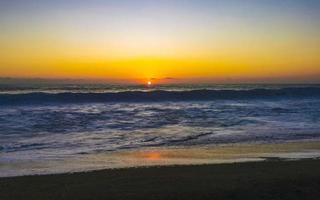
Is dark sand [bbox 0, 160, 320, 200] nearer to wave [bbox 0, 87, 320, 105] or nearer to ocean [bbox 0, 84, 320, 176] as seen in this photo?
ocean [bbox 0, 84, 320, 176]

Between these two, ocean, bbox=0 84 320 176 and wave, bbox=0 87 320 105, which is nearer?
ocean, bbox=0 84 320 176

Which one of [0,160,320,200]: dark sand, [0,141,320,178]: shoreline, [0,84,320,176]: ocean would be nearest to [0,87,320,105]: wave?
[0,84,320,176]: ocean

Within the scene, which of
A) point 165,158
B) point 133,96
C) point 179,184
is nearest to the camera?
point 179,184

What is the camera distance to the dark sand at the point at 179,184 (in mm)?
7707

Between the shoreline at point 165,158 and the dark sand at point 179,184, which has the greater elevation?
the dark sand at point 179,184

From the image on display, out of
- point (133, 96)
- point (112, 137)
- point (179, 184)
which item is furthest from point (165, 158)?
point (133, 96)

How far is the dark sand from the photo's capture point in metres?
7.71

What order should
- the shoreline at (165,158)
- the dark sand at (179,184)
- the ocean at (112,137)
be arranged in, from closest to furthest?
the dark sand at (179,184) → the shoreline at (165,158) → the ocean at (112,137)

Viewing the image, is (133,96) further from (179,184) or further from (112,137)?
(179,184)

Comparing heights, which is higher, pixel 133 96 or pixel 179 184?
pixel 133 96

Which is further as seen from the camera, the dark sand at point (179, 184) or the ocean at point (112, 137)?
the ocean at point (112, 137)

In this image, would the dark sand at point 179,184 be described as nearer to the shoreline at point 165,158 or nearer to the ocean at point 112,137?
the shoreline at point 165,158

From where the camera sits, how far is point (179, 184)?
8555mm

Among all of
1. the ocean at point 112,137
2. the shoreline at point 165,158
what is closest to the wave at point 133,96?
the ocean at point 112,137
